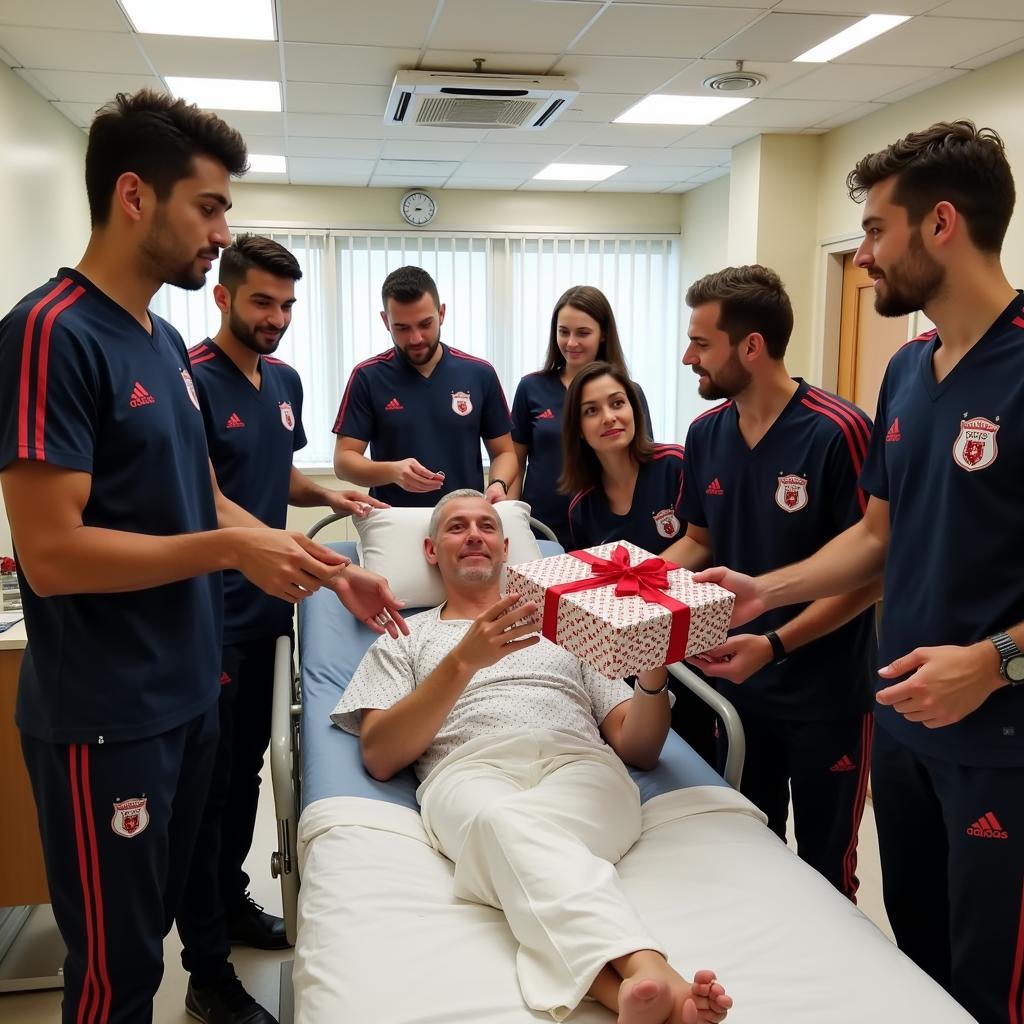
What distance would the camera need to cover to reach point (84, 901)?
1.46m

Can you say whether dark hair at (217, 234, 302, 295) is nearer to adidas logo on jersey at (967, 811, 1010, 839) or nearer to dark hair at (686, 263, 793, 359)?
dark hair at (686, 263, 793, 359)

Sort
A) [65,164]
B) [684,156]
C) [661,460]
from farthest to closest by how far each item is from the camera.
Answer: [684,156] < [65,164] < [661,460]

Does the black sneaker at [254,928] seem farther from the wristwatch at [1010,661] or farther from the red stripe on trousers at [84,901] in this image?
the wristwatch at [1010,661]

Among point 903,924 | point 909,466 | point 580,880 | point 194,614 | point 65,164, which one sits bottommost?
point 903,924

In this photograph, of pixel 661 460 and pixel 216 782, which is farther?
pixel 661 460

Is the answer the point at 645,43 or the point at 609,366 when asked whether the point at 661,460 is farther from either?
the point at 645,43

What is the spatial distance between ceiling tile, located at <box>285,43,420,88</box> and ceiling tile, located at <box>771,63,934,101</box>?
1.78 m

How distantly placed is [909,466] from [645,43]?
109 inches

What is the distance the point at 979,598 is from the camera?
4.65ft

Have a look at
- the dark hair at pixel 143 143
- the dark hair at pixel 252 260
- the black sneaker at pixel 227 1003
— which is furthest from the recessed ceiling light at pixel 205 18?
the black sneaker at pixel 227 1003

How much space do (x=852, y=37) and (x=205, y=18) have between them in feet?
8.27

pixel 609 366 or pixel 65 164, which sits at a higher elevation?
pixel 65 164

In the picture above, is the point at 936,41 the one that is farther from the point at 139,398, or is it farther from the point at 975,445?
the point at 139,398

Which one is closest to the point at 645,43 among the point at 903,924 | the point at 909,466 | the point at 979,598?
the point at 909,466
